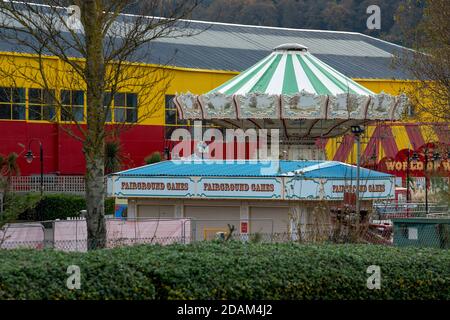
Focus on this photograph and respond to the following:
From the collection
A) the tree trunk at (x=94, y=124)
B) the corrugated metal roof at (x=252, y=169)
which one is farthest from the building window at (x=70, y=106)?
the corrugated metal roof at (x=252, y=169)

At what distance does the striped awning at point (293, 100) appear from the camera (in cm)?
2745

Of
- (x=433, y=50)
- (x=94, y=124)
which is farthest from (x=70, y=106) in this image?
(x=433, y=50)

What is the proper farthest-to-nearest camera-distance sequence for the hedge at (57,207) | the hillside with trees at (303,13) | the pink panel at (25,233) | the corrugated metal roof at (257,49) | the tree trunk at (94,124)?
the hillside with trees at (303,13), the corrugated metal roof at (257,49), the hedge at (57,207), the pink panel at (25,233), the tree trunk at (94,124)

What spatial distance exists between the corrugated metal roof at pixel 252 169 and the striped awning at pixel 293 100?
201 centimetres

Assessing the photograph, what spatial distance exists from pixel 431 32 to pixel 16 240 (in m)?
12.1

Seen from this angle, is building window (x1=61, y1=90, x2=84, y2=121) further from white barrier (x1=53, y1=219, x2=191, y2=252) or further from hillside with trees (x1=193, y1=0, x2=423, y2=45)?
hillside with trees (x1=193, y1=0, x2=423, y2=45)

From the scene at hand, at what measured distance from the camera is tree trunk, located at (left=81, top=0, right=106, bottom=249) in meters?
14.7

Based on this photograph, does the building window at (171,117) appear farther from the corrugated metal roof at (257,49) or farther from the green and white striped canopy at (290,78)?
the green and white striped canopy at (290,78)

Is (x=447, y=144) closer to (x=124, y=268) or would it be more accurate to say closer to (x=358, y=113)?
(x=358, y=113)

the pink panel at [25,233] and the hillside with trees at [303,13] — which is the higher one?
the hillside with trees at [303,13]

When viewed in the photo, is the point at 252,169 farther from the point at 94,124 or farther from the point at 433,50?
the point at 94,124

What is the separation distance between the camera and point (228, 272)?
10.9 metres

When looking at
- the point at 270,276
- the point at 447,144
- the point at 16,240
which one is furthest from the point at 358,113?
the point at 270,276

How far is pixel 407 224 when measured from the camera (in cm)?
1814
